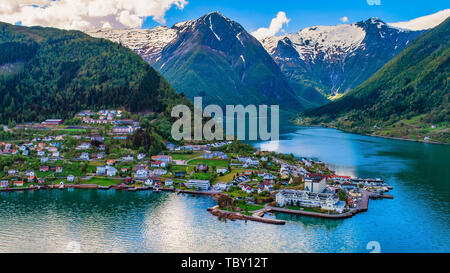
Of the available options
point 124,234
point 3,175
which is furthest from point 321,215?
point 3,175

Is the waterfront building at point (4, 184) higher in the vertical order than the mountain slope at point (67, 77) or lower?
lower

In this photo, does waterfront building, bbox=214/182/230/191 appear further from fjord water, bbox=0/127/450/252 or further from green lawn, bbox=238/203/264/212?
green lawn, bbox=238/203/264/212

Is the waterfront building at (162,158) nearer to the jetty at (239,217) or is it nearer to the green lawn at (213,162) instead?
the green lawn at (213,162)

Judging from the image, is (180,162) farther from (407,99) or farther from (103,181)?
(407,99)

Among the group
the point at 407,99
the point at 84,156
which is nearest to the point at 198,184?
the point at 84,156

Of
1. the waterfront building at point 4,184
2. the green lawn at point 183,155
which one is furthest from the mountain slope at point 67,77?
the waterfront building at point 4,184

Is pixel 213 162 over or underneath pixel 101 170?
over
